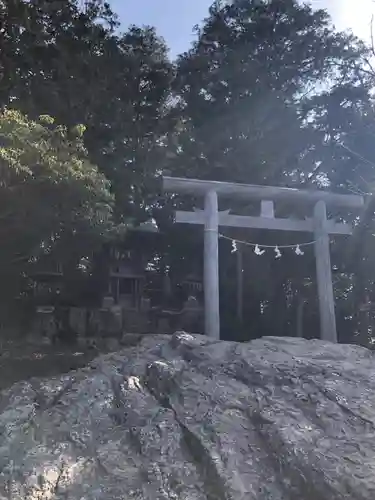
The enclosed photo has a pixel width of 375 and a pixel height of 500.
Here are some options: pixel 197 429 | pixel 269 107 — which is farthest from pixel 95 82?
pixel 197 429

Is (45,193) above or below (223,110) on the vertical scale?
below

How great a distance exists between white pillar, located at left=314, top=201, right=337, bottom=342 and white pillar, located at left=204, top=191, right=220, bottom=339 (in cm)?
178

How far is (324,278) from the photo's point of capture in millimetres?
9102

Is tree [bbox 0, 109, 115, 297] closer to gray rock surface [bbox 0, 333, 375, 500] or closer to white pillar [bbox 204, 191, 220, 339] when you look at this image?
white pillar [bbox 204, 191, 220, 339]

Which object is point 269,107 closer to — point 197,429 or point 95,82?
point 95,82

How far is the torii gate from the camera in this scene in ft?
27.9

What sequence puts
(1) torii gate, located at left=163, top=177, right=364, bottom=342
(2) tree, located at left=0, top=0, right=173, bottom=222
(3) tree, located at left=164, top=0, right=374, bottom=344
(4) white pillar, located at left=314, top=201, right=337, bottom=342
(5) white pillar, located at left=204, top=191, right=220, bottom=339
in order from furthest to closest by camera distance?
(3) tree, located at left=164, top=0, right=374, bottom=344, (2) tree, located at left=0, top=0, right=173, bottom=222, (4) white pillar, located at left=314, top=201, right=337, bottom=342, (1) torii gate, located at left=163, top=177, right=364, bottom=342, (5) white pillar, located at left=204, top=191, right=220, bottom=339

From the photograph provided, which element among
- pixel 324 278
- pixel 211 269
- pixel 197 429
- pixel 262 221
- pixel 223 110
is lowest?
pixel 197 429

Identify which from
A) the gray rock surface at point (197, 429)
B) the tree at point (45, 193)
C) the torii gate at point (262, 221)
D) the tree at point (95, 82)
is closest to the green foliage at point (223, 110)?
the tree at point (95, 82)

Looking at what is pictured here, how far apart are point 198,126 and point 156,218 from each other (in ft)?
8.10

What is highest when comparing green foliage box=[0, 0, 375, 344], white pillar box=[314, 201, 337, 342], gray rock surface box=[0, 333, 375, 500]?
green foliage box=[0, 0, 375, 344]

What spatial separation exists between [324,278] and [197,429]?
Answer: 4782 mm

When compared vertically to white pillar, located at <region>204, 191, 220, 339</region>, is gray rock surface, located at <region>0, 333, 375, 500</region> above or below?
below

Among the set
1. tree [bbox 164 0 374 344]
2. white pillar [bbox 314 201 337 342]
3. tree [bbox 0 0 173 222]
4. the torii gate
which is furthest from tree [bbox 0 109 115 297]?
tree [bbox 164 0 374 344]
